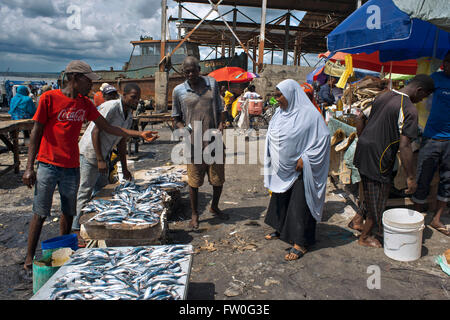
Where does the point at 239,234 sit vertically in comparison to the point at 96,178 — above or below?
below

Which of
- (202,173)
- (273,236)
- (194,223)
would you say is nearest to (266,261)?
(273,236)

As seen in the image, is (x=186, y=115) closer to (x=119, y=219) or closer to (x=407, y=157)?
(x=119, y=219)

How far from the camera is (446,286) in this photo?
3219 millimetres

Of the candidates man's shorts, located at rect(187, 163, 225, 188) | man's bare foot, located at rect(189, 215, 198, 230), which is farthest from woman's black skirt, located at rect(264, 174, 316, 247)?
man's bare foot, located at rect(189, 215, 198, 230)

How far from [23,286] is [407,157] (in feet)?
14.5

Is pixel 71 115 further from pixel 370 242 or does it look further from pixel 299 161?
pixel 370 242

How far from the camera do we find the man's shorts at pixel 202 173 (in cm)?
460

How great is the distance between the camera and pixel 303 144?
12.4ft

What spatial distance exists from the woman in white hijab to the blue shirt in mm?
1601

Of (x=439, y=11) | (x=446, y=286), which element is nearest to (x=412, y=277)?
(x=446, y=286)

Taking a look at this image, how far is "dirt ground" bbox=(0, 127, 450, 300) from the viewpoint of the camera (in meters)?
3.19

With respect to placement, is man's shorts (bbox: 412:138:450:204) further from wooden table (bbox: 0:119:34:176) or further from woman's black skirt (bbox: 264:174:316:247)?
wooden table (bbox: 0:119:34:176)

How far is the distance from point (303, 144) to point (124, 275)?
2.38 meters

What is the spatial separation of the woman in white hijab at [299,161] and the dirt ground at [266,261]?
1.13 ft
